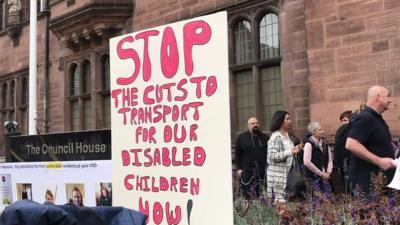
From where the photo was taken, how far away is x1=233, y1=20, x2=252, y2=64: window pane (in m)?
11.2

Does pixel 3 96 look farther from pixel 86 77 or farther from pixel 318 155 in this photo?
pixel 318 155

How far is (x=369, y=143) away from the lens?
4.79 metres

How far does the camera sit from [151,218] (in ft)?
11.4

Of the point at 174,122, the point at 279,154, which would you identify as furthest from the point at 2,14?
the point at 174,122

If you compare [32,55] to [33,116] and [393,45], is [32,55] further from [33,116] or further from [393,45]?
[393,45]

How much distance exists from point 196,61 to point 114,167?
3.01ft

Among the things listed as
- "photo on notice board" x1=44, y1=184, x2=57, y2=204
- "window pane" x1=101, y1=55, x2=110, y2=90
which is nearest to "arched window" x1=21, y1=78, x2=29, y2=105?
"window pane" x1=101, y1=55, x2=110, y2=90

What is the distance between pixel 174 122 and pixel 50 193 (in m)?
1.61

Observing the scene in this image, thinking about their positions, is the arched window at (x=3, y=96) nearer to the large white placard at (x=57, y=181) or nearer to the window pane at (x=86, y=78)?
the window pane at (x=86, y=78)

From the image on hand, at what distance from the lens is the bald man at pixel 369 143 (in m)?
4.68

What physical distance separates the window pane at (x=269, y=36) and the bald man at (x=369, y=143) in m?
5.72

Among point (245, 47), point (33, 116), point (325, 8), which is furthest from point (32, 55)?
point (325, 8)

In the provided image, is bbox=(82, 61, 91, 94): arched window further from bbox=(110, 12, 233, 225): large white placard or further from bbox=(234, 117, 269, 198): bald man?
bbox=(110, 12, 233, 225): large white placard

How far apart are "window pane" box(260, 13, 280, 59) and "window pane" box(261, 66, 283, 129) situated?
0.87ft
